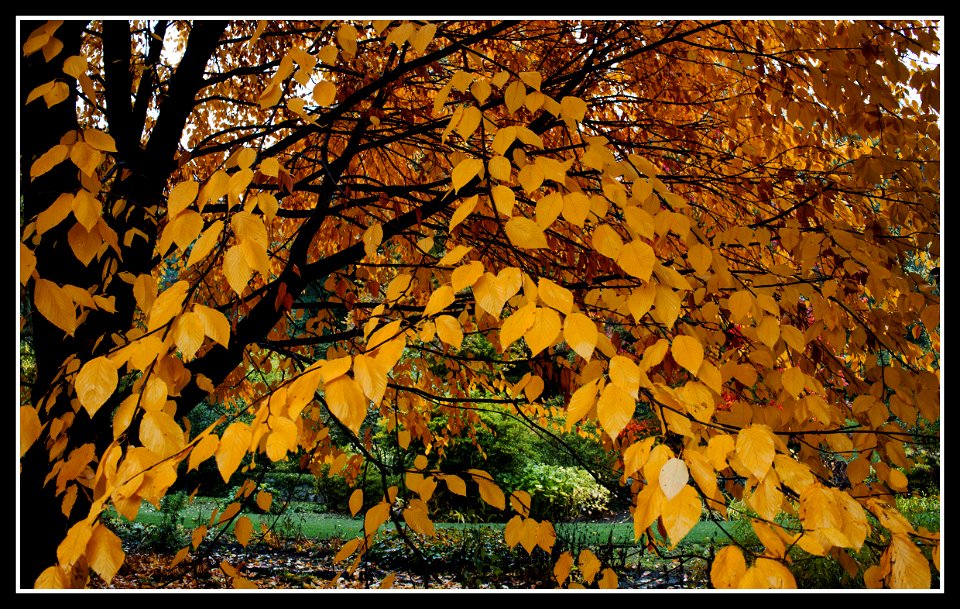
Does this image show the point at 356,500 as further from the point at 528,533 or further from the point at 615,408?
the point at 615,408

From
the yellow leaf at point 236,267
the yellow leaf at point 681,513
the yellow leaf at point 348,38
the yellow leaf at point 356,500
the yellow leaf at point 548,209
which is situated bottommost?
the yellow leaf at point 356,500

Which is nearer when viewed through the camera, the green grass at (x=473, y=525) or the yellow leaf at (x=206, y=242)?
the yellow leaf at (x=206, y=242)

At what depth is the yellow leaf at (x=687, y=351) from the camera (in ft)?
4.15

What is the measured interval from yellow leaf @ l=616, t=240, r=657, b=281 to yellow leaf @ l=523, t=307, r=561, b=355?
9.5 inches

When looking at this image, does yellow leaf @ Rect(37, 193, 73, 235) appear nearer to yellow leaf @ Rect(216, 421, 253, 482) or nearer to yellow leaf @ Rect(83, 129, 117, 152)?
yellow leaf @ Rect(83, 129, 117, 152)

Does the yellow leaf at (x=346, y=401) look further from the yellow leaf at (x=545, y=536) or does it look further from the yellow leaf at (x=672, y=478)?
the yellow leaf at (x=545, y=536)

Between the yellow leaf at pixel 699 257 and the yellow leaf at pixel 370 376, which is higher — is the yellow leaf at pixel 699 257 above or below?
above

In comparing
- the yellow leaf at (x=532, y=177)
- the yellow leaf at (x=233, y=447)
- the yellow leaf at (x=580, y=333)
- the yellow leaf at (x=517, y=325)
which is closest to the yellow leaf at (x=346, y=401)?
the yellow leaf at (x=233, y=447)

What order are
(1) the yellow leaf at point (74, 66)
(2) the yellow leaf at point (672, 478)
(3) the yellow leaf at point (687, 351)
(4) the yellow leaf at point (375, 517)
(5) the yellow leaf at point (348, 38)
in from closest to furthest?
(2) the yellow leaf at point (672, 478)
(3) the yellow leaf at point (687, 351)
(1) the yellow leaf at point (74, 66)
(5) the yellow leaf at point (348, 38)
(4) the yellow leaf at point (375, 517)

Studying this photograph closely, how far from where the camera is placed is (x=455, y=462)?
8.99m

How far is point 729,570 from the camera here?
1.04 m

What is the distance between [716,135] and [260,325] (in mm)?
3837

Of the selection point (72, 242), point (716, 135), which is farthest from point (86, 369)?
point (716, 135)
